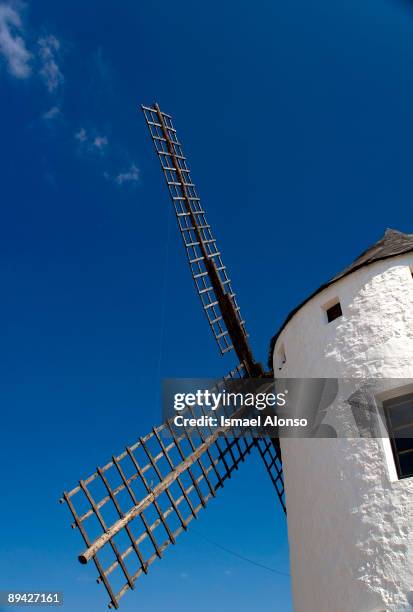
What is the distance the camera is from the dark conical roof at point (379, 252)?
7802mm

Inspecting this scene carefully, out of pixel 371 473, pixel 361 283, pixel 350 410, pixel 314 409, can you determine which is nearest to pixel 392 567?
pixel 371 473

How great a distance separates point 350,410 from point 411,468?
1.00 meters

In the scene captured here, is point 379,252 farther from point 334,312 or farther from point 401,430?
point 401,430

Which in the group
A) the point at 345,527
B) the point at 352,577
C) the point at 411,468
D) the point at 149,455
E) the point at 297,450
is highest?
the point at 149,455

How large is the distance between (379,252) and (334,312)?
3.66ft

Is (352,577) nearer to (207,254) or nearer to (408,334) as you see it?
(408,334)

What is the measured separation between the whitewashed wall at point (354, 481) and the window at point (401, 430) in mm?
120

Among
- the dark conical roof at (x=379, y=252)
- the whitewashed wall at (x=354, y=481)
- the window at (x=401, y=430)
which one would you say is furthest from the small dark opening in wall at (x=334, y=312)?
the window at (x=401, y=430)

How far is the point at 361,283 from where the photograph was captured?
25.6ft

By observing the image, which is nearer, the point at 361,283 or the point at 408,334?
the point at 408,334

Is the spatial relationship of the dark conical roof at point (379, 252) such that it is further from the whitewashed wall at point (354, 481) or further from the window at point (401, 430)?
the window at point (401, 430)

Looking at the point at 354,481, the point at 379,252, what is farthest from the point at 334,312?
the point at 354,481

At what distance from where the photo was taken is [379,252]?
831cm

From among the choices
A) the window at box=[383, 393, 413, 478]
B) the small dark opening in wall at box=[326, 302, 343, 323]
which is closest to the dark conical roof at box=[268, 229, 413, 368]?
the small dark opening in wall at box=[326, 302, 343, 323]
